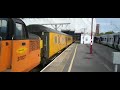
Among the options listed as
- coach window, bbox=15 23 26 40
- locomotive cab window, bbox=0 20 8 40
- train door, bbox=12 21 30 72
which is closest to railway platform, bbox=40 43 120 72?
train door, bbox=12 21 30 72

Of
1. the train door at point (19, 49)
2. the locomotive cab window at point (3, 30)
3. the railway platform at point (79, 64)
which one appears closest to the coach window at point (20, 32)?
the train door at point (19, 49)

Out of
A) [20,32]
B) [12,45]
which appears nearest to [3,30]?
[12,45]

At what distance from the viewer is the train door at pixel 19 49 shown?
341 inches

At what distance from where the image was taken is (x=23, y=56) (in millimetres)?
9867

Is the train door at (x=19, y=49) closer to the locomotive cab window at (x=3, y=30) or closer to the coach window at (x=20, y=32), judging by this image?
the coach window at (x=20, y=32)

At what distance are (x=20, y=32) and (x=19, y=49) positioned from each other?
2.72ft

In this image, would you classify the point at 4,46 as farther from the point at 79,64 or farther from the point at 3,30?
the point at 79,64

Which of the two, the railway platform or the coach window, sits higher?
the coach window

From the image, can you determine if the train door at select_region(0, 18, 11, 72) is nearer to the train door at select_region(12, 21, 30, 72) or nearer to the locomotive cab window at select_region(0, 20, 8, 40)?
the locomotive cab window at select_region(0, 20, 8, 40)

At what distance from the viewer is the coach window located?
9.08 metres
